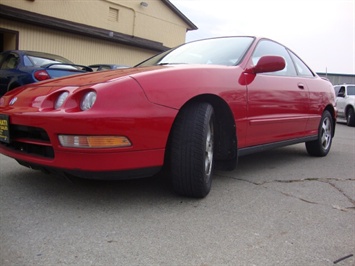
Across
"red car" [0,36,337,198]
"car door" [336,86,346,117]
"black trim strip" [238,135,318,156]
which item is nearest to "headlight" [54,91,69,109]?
"red car" [0,36,337,198]

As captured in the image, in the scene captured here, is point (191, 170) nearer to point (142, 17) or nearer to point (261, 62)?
point (261, 62)

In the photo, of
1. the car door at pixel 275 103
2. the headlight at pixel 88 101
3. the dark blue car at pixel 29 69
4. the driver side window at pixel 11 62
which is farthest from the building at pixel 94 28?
the headlight at pixel 88 101

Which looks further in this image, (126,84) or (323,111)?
(323,111)

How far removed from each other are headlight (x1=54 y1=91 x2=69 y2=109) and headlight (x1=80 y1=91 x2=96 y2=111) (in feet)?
0.57

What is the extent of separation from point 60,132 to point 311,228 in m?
1.82

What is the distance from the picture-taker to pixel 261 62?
11.1 ft

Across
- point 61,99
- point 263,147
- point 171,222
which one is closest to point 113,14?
point 263,147

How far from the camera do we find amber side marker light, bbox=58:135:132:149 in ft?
7.75

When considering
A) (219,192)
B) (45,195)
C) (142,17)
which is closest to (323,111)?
(219,192)

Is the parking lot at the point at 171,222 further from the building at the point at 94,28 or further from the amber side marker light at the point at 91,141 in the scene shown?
the building at the point at 94,28

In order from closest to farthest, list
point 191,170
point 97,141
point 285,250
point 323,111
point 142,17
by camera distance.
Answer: point 285,250 < point 97,141 < point 191,170 < point 323,111 < point 142,17

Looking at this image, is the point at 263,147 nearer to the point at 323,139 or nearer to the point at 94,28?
the point at 323,139

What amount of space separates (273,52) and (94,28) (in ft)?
42.1

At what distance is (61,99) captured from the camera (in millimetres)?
2549
